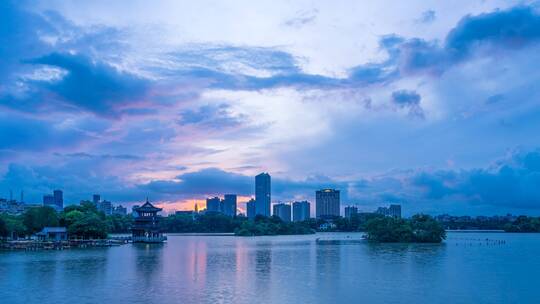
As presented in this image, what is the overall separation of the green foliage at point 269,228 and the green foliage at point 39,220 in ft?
257

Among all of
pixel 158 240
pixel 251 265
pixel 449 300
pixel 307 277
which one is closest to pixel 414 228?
pixel 158 240

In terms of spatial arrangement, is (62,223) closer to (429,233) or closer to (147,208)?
(147,208)

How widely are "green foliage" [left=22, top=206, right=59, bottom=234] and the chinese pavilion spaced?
15.9 m

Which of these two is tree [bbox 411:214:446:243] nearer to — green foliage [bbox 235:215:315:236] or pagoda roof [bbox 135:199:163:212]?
pagoda roof [bbox 135:199:163:212]

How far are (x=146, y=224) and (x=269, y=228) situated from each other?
75.3 m

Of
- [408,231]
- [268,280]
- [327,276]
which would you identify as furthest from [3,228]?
[408,231]

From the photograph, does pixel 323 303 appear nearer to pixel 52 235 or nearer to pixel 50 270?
pixel 50 270

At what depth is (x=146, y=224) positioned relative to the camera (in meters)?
106


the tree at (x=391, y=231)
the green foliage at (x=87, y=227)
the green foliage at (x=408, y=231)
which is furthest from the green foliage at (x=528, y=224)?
the green foliage at (x=87, y=227)

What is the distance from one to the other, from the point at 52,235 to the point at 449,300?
236ft

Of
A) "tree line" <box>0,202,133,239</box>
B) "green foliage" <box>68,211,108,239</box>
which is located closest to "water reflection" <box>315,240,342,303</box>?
"green foliage" <box>68,211,108,239</box>

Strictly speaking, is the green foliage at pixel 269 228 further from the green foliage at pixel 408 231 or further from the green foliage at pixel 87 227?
the green foliage at pixel 87 227

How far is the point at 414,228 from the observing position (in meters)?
105

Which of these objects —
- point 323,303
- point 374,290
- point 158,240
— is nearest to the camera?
point 323,303
